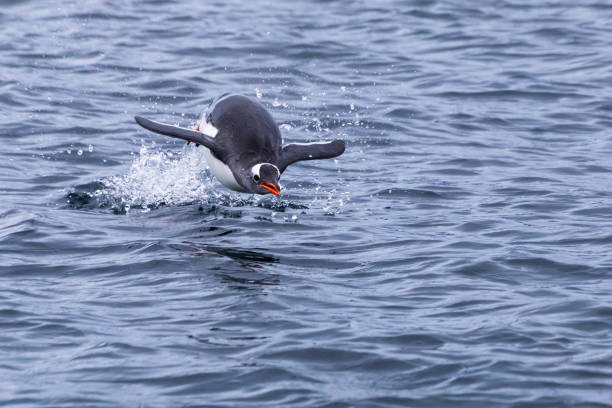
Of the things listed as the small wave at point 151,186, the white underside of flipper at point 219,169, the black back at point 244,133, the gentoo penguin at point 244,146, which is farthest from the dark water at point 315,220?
the black back at point 244,133

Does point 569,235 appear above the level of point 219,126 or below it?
below

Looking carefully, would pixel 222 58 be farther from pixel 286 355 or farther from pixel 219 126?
pixel 286 355

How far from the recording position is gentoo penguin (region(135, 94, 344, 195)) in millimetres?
10797

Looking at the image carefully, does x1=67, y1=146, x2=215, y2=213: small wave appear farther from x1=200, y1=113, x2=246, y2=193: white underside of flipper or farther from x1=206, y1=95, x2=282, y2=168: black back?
x1=206, y1=95, x2=282, y2=168: black back

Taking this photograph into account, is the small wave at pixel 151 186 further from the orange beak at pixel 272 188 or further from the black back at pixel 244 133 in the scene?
the orange beak at pixel 272 188

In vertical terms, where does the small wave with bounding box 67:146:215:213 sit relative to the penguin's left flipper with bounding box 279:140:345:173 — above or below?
below

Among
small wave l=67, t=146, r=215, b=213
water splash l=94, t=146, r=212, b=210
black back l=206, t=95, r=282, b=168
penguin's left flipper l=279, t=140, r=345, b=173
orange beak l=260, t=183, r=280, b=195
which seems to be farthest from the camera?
water splash l=94, t=146, r=212, b=210

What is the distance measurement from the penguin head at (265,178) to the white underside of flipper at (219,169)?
1.00 ft

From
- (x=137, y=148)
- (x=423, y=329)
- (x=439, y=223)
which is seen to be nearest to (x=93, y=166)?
(x=137, y=148)

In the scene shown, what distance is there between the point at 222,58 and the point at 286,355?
11.5 m

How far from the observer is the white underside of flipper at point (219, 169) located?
1104cm

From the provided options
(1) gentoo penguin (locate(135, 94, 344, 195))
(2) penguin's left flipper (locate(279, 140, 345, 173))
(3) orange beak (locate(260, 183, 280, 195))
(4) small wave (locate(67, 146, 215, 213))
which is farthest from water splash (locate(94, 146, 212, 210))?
(3) orange beak (locate(260, 183, 280, 195))

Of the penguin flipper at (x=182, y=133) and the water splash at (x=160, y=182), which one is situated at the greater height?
the penguin flipper at (x=182, y=133)

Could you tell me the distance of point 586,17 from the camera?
21906mm
